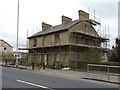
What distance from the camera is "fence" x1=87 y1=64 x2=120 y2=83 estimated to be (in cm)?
1467

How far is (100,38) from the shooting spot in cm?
3566

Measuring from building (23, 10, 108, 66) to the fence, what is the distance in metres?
9.76

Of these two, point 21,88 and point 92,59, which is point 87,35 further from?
point 21,88

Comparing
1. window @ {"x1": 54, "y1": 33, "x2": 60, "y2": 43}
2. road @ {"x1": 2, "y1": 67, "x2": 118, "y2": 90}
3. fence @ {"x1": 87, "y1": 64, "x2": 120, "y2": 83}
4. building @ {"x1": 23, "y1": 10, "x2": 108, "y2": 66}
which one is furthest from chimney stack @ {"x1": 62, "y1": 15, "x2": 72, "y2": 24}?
road @ {"x1": 2, "y1": 67, "x2": 118, "y2": 90}

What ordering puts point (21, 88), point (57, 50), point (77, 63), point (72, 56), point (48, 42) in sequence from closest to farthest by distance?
1. point (21, 88)
2. point (77, 63)
3. point (72, 56)
4. point (57, 50)
5. point (48, 42)

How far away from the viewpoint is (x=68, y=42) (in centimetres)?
2970

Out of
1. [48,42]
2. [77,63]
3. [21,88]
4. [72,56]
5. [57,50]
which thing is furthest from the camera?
[48,42]

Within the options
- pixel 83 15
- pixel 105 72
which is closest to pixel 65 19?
pixel 83 15

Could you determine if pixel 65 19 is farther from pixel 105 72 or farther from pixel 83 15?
pixel 105 72

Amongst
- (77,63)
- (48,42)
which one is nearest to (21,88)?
(77,63)

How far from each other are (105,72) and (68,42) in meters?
14.5

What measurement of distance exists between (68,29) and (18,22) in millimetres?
7618

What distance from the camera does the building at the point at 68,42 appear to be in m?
29.9

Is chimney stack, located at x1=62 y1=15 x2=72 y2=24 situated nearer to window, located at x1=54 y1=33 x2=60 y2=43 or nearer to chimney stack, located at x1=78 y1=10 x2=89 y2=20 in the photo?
chimney stack, located at x1=78 y1=10 x2=89 y2=20
